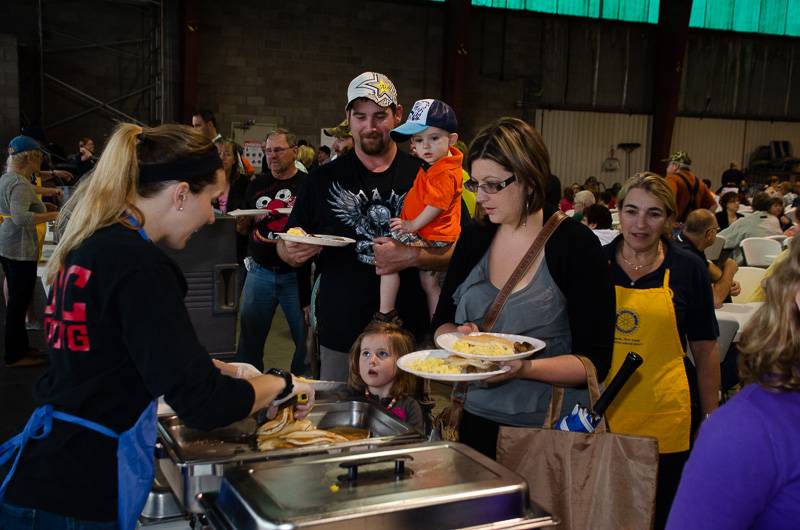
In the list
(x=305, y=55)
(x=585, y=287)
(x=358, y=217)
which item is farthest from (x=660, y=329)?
(x=305, y=55)

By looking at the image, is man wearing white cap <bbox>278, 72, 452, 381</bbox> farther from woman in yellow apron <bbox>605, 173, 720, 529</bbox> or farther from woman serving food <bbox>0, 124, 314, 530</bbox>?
woman serving food <bbox>0, 124, 314, 530</bbox>

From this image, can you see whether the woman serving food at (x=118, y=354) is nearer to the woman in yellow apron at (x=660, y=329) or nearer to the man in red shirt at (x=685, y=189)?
the woman in yellow apron at (x=660, y=329)

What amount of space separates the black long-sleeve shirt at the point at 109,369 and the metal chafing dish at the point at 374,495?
153 millimetres

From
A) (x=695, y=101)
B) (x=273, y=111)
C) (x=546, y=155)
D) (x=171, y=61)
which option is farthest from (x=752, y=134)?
(x=546, y=155)

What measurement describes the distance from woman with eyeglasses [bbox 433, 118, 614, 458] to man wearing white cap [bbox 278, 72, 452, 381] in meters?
0.71

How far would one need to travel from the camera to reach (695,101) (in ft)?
57.0

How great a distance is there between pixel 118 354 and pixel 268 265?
3.07 meters

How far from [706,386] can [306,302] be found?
261 centimetres

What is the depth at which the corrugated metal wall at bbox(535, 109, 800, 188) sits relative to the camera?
16562 millimetres

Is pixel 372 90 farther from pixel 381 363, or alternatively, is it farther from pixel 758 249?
pixel 758 249

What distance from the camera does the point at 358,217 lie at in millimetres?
2842

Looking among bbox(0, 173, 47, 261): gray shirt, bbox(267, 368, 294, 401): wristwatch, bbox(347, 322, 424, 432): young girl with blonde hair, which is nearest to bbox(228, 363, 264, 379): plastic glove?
bbox(267, 368, 294, 401): wristwatch

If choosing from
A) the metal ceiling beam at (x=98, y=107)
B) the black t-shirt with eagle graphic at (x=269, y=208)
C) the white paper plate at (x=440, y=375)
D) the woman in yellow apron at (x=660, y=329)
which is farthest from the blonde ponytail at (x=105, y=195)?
the metal ceiling beam at (x=98, y=107)

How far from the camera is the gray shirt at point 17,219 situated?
538cm
